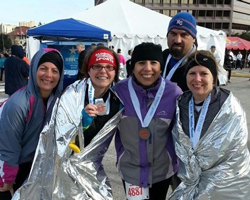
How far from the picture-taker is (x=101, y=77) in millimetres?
2088

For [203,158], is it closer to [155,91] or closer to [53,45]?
[155,91]

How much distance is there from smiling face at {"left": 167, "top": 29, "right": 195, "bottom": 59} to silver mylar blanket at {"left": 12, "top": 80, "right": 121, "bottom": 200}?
91 cm

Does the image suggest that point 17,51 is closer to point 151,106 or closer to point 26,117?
point 26,117

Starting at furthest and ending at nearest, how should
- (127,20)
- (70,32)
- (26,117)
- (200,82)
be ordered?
(127,20) < (70,32) < (26,117) < (200,82)

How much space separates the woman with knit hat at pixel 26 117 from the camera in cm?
199

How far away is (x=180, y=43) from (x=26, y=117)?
1.47m

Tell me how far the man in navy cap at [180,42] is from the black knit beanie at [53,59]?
3.27ft

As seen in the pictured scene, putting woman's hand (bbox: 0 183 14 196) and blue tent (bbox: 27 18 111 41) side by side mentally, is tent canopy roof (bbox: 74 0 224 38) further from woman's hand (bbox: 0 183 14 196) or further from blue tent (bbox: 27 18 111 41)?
woman's hand (bbox: 0 183 14 196)

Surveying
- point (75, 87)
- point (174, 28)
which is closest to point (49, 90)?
point (75, 87)

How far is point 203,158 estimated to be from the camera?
180cm

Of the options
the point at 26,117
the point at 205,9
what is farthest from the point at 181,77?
the point at 205,9

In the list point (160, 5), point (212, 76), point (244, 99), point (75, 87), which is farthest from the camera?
point (160, 5)

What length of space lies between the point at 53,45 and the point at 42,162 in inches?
319

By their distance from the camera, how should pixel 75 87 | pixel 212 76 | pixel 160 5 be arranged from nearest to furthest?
pixel 212 76 → pixel 75 87 → pixel 160 5
